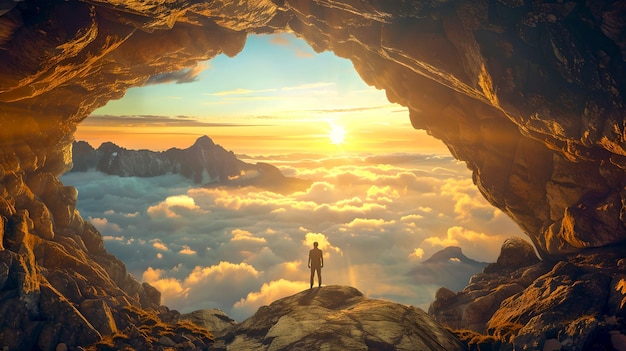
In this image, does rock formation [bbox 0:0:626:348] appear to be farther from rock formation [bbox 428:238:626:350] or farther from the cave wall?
rock formation [bbox 428:238:626:350]

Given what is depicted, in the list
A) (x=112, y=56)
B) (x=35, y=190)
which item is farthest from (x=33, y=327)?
(x=35, y=190)

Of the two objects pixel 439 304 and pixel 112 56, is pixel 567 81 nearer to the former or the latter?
pixel 439 304

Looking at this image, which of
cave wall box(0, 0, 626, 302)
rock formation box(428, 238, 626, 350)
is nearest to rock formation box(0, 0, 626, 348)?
cave wall box(0, 0, 626, 302)

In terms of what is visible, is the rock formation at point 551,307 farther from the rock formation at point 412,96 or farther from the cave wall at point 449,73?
the cave wall at point 449,73

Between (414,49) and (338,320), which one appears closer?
(338,320)

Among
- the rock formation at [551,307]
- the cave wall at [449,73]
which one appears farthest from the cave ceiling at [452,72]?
the rock formation at [551,307]

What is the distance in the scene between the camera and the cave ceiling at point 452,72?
76.3 feet

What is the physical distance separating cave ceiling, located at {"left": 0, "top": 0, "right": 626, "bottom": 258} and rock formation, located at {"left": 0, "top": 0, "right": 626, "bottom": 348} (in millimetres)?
130

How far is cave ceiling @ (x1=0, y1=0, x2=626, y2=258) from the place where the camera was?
2327 centimetres

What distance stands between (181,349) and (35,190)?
36.1 meters

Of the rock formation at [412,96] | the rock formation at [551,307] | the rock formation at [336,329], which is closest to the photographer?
the rock formation at [551,307]

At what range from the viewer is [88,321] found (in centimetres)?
2516

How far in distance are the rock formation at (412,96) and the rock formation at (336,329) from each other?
5.71 m

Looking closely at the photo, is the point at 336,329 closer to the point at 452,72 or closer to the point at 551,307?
the point at 551,307
